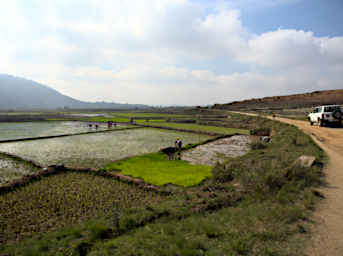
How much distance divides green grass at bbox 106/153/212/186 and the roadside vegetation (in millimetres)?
1903

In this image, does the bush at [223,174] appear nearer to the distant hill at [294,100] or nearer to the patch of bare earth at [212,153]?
the patch of bare earth at [212,153]

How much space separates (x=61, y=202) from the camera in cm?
1016

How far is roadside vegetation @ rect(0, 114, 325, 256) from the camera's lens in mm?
4863

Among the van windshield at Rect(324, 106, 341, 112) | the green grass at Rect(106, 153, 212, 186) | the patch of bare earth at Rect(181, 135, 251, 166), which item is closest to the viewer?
the green grass at Rect(106, 153, 212, 186)

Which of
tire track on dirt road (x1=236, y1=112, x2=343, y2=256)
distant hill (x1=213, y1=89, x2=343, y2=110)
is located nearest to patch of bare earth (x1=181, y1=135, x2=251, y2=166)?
tire track on dirt road (x1=236, y1=112, x2=343, y2=256)

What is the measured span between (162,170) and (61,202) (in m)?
7.43

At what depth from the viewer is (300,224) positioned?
5.36m

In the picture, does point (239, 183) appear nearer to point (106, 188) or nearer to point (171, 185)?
point (171, 185)

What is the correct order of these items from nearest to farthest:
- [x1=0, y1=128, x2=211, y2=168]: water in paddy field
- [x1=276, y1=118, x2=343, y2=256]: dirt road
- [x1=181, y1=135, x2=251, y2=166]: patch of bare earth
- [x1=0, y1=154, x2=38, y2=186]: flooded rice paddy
Result: [x1=276, y1=118, x2=343, y2=256]: dirt road
[x1=0, y1=154, x2=38, y2=186]: flooded rice paddy
[x1=0, y1=128, x2=211, y2=168]: water in paddy field
[x1=181, y1=135, x2=251, y2=166]: patch of bare earth

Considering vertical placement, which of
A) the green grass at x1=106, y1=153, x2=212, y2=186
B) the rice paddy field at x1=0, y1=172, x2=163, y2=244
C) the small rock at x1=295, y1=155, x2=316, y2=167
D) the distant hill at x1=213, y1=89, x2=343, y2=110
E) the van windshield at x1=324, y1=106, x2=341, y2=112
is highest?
the distant hill at x1=213, y1=89, x2=343, y2=110

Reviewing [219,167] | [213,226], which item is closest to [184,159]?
[219,167]

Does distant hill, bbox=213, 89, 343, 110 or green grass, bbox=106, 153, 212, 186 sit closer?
green grass, bbox=106, 153, 212, 186

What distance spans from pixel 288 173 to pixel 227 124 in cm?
3760

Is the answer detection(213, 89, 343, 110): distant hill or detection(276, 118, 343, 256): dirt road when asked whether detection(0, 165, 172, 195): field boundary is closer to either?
detection(276, 118, 343, 256): dirt road
